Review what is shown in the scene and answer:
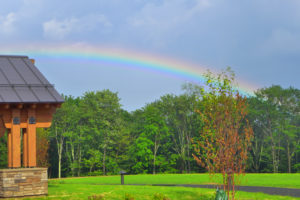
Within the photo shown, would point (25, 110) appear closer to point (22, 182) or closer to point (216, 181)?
point (22, 182)

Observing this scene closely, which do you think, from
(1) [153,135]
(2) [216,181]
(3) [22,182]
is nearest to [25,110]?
(3) [22,182]

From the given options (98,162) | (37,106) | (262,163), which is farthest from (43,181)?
(262,163)

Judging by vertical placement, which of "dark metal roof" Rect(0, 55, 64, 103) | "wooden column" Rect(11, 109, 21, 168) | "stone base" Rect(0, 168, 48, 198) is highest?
"dark metal roof" Rect(0, 55, 64, 103)

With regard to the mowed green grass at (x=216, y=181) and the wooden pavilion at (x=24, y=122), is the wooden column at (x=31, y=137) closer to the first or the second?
the wooden pavilion at (x=24, y=122)

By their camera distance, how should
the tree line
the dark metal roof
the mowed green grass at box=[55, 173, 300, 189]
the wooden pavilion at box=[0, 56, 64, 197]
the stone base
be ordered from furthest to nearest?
the tree line
the mowed green grass at box=[55, 173, 300, 189]
the dark metal roof
the wooden pavilion at box=[0, 56, 64, 197]
the stone base

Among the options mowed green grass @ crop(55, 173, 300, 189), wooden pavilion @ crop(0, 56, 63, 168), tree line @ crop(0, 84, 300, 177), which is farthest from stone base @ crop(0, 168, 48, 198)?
tree line @ crop(0, 84, 300, 177)

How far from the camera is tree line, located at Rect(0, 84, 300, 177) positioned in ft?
174

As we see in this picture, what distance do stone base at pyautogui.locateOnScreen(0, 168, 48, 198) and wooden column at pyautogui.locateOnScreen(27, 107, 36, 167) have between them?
48cm

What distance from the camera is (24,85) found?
1616 cm

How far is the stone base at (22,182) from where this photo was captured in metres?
14.6

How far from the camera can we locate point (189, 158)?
53.8 m

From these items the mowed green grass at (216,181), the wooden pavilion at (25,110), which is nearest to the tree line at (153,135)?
the mowed green grass at (216,181)

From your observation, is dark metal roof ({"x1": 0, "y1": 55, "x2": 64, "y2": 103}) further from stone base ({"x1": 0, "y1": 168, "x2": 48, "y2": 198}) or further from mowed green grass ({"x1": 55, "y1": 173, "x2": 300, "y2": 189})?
mowed green grass ({"x1": 55, "y1": 173, "x2": 300, "y2": 189})

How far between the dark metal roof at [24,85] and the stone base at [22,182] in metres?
2.89
